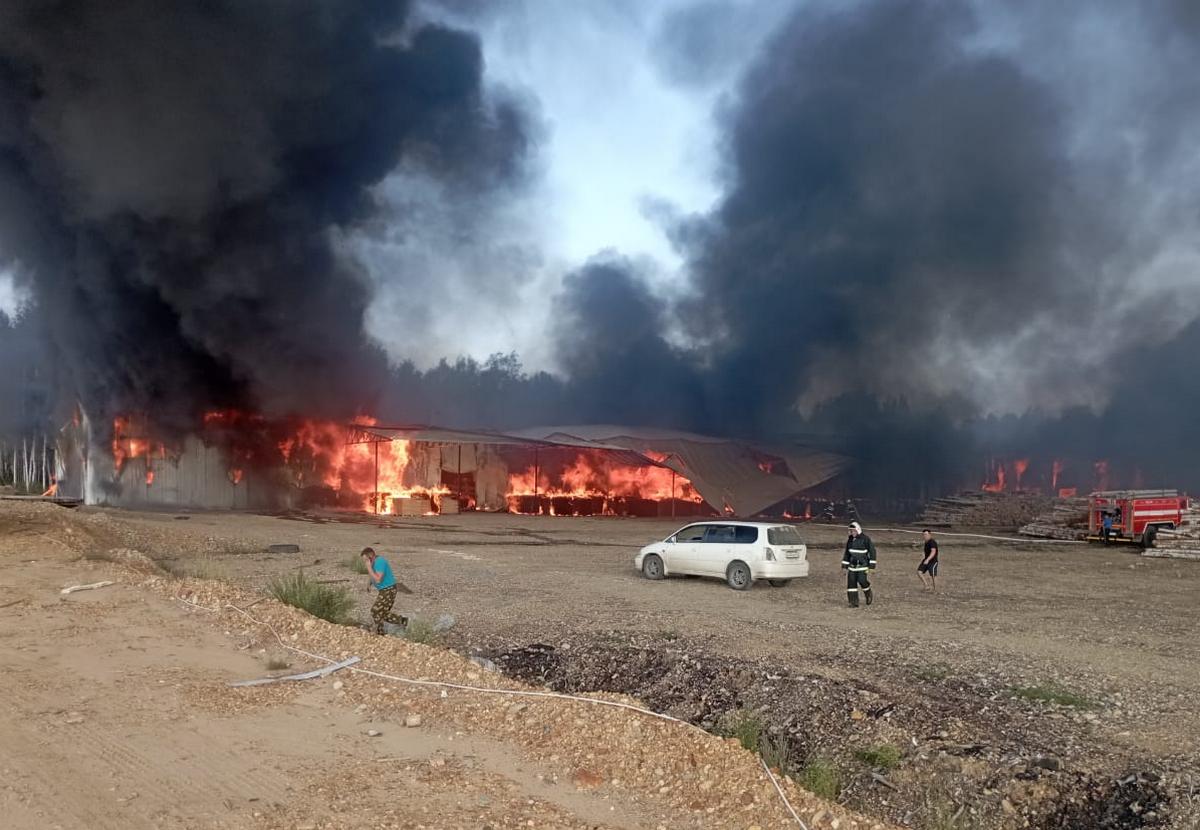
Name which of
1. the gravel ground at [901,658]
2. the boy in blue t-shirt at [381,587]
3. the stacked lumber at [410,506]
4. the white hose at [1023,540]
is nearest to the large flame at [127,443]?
the stacked lumber at [410,506]

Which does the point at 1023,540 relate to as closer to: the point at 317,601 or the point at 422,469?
the point at 422,469

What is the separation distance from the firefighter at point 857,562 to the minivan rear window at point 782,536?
7.28 ft

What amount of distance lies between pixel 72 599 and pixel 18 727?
5.87 m

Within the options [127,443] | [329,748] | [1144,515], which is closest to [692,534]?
[329,748]

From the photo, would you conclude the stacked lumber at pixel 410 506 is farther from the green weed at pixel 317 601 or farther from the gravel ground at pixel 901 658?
the green weed at pixel 317 601

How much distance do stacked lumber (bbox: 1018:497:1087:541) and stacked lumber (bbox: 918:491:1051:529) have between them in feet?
14.5

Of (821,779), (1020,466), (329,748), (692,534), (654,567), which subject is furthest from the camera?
(1020,466)

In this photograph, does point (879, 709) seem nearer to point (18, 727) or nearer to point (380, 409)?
point (18, 727)

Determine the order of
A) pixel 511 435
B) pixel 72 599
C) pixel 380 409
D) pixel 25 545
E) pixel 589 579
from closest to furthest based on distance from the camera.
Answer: pixel 72 599 → pixel 25 545 → pixel 589 579 → pixel 511 435 → pixel 380 409

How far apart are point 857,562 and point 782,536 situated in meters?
2.68

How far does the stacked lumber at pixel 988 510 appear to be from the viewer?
40531 mm

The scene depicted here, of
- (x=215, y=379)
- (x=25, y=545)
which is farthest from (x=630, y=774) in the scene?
(x=215, y=379)

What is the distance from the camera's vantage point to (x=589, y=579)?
19.7m

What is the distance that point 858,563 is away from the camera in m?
15.9
